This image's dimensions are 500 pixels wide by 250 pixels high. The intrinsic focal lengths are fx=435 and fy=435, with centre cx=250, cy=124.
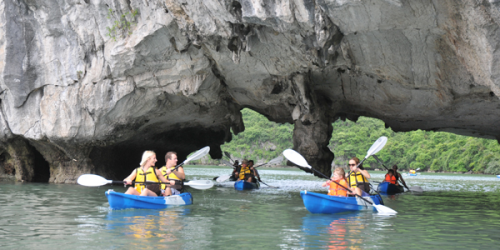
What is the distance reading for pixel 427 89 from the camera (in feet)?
34.2

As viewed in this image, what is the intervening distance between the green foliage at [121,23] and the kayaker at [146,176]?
384 cm

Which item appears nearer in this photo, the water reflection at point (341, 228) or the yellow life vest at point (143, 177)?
the water reflection at point (341, 228)

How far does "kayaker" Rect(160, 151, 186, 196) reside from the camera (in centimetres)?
905

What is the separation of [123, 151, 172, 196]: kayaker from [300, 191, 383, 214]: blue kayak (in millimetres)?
2839

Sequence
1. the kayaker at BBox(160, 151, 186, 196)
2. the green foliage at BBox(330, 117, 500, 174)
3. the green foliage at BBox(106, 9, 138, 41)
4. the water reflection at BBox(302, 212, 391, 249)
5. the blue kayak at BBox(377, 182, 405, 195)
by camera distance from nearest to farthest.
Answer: the water reflection at BBox(302, 212, 391, 249)
the kayaker at BBox(160, 151, 186, 196)
the green foliage at BBox(106, 9, 138, 41)
the blue kayak at BBox(377, 182, 405, 195)
the green foliage at BBox(330, 117, 500, 174)

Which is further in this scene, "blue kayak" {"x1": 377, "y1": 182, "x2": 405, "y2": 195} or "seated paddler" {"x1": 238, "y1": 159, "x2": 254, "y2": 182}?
"seated paddler" {"x1": 238, "y1": 159, "x2": 254, "y2": 182}

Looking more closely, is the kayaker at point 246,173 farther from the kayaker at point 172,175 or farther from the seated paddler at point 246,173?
the kayaker at point 172,175

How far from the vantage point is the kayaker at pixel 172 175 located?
9055mm

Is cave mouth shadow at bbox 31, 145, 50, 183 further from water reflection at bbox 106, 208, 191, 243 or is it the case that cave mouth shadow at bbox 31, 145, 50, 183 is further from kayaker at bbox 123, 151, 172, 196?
water reflection at bbox 106, 208, 191, 243

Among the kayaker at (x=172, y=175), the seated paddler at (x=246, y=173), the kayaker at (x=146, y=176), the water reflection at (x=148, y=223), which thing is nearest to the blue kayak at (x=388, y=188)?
the seated paddler at (x=246, y=173)

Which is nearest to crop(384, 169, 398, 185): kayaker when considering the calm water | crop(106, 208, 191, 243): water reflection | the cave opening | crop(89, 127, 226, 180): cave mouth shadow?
the calm water

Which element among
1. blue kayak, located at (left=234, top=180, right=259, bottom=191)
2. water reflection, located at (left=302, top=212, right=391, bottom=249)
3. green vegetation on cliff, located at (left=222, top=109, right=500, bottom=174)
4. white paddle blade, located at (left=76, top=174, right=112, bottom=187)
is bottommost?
water reflection, located at (left=302, top=212, right=391, bottom=249)

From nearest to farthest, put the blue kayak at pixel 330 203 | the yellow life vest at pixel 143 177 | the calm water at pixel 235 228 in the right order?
the calm water at pixel 235 228 → the blue kayak at pixel 330 203 → the yellow life vest at pixel 143 177

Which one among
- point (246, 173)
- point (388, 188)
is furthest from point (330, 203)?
point (246, 173)
